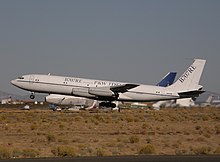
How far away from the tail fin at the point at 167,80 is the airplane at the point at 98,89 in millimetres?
11392

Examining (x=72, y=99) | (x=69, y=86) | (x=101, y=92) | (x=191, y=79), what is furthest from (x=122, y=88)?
(x=72, y=99)

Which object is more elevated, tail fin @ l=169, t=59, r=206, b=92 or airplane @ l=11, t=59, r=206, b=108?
tail fin @ l=169, t=59, r=206, b=92

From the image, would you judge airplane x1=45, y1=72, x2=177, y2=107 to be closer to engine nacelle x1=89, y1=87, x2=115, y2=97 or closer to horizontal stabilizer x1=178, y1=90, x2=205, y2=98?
horizontal stabilizer x1=178, y1=90, x2=205, y2=98

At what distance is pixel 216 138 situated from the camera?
101 ft

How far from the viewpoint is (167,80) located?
84688mm

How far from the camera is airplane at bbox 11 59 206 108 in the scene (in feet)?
206

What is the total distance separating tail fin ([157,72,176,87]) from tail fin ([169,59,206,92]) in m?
7.78

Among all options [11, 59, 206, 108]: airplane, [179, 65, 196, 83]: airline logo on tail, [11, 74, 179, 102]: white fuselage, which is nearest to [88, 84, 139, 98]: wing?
[11, 59, 206, 108]: airplane

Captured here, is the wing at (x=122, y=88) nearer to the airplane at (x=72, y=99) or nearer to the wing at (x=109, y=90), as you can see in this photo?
the wing at (x=109, y=90)

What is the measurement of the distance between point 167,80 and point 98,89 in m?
24.6

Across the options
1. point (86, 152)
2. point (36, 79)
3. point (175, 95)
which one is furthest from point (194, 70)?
point (86, 152)

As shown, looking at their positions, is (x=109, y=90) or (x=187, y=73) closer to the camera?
(x=109, y=90)

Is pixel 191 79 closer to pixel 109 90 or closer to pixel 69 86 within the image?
pixel 109 90

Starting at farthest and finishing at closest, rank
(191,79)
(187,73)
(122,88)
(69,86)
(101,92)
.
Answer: (187,73), (191,79), (122,88), (101,92), (69,86)
